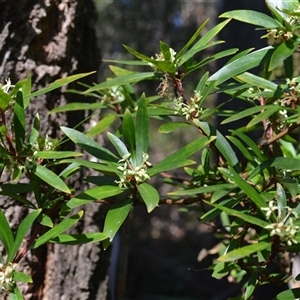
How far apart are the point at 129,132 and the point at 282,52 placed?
24cm

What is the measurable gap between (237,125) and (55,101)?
121 centimetres

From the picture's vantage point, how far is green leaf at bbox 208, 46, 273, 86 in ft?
2.19

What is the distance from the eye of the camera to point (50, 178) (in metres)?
0.65

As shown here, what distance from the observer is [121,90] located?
982 millimetres

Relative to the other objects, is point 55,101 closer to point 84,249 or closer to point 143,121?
point 84,249

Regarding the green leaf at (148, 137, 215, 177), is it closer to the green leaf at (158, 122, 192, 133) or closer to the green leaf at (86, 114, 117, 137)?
the green leaf at (158, 122, 192, 133)

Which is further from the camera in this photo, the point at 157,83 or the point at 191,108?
the point at 157,83

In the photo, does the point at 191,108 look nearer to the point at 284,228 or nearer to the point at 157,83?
the point at 284,228

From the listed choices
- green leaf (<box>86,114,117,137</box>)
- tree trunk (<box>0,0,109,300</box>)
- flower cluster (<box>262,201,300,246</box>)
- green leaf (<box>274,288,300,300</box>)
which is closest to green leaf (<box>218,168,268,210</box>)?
flower cluster (<box>262,201,300,246</box>)

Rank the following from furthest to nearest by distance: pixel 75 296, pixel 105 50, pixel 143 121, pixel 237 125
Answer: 1. pixel 105 50
2. pixel 237 125
3. pixel 75 296
4. pixel 143 121

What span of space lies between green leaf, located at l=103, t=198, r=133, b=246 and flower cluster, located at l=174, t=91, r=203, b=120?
0.15 metres

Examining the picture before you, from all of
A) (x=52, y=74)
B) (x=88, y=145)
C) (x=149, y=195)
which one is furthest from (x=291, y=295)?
(x=52, y=74)

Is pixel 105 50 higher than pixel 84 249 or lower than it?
higher

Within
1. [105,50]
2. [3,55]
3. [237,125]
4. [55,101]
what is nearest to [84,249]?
[55,101]
